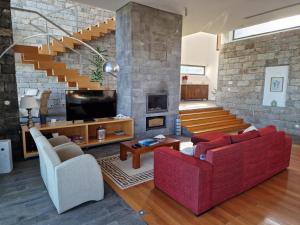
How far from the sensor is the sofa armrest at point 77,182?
82.0 inches

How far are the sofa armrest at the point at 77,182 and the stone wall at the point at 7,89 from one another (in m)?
2.07

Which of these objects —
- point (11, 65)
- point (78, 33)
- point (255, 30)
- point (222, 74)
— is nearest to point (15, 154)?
point (11, 65)

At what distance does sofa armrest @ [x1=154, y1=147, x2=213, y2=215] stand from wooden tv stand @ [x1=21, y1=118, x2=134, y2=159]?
2156 millimetres

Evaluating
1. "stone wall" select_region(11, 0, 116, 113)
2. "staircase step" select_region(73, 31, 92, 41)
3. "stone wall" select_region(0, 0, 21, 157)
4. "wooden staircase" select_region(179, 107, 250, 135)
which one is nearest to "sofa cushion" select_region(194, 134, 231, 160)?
"wooden staircase" select_region(179, 107, 250, 135)

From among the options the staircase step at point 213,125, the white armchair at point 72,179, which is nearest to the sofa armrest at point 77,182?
the white armchair at point 72,179

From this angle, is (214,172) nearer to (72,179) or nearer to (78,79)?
(72,179)

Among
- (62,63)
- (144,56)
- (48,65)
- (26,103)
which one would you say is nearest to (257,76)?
(144,56)

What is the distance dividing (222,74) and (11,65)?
6419 millimetres

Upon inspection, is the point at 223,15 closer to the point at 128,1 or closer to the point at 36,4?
the point at 128,1

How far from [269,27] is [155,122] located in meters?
4.58

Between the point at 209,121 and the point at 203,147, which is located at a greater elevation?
the point at 203,147

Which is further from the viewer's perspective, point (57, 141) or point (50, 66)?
point (50, 66)

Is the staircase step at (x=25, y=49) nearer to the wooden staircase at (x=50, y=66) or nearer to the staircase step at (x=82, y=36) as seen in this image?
the wooden staircase at (x=50, y=66)

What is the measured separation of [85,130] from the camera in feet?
13.7
